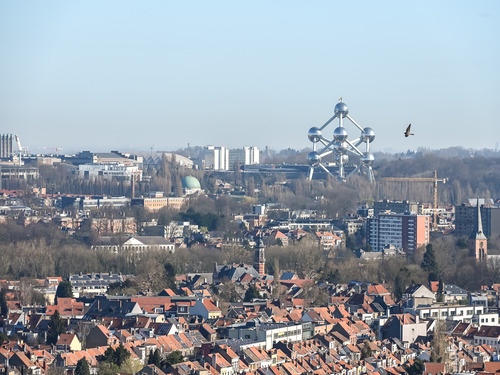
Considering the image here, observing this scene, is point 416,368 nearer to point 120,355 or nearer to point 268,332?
point 268,332

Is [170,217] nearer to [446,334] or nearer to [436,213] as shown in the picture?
[436,213]

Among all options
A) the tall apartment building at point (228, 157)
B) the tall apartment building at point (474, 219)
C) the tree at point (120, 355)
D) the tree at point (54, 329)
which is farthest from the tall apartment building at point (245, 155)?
the tree at point (120, 355)

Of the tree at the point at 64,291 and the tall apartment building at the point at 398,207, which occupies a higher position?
the tall apartment building at the point at 398,207

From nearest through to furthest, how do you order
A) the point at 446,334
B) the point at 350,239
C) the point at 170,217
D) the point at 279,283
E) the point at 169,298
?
the point at 446,334
the point at 169,298
the point at 279,283
the point at 350,239
the point at 170,217

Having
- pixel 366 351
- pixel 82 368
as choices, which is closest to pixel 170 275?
pixel 366 351

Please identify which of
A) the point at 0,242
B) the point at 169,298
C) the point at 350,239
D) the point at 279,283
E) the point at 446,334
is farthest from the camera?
the point at 350,239

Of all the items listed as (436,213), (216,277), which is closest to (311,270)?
(216,277)

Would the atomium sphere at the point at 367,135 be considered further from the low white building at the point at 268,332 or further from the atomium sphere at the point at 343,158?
the low white building at the point at 268,332
